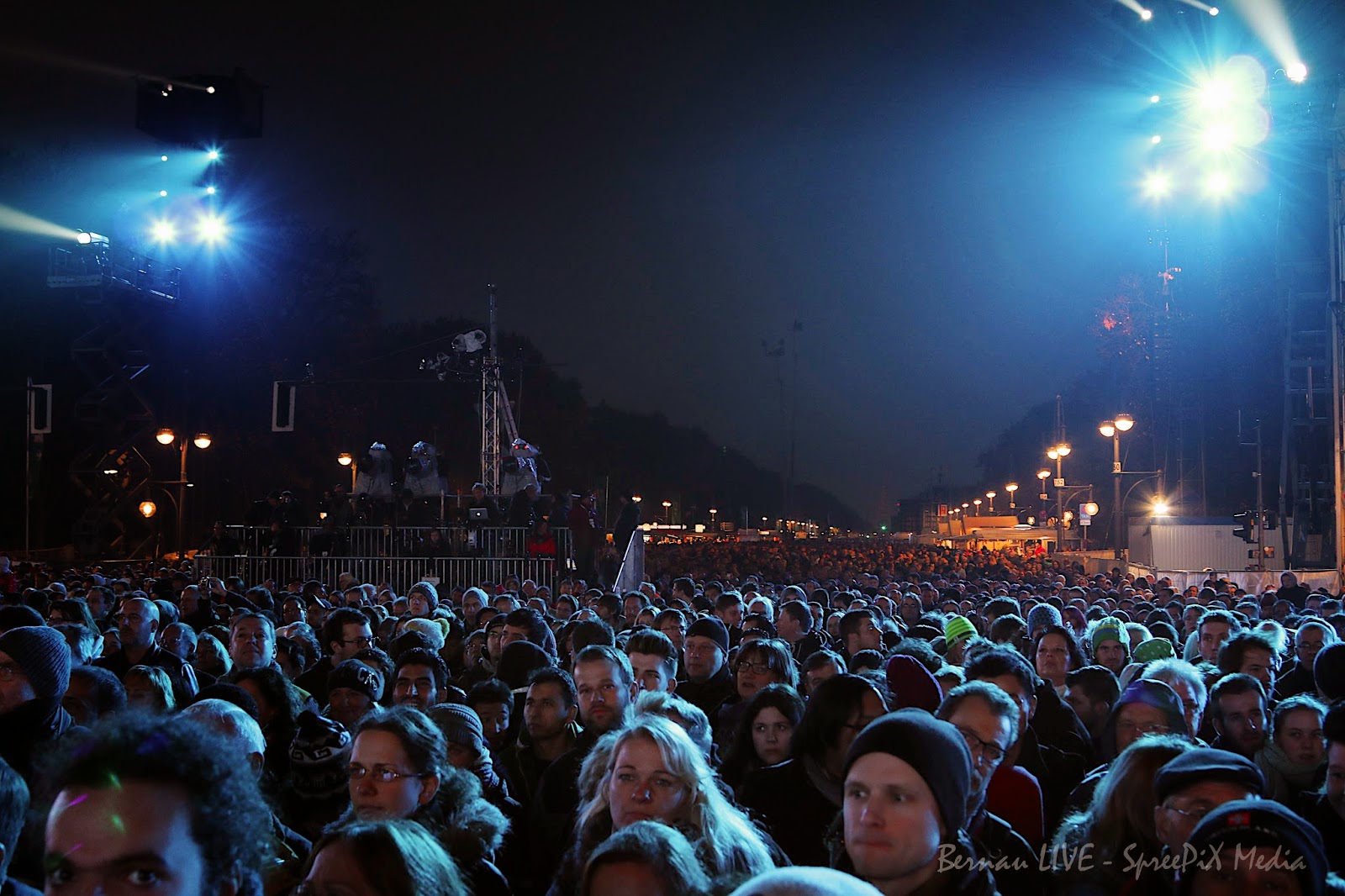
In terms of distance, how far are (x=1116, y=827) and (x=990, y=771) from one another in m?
0.64

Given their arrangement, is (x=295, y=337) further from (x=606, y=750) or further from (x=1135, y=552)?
(x=606, y=750)

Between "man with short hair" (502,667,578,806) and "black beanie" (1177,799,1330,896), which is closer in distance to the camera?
"black beanie" (1177,799,1330,896)

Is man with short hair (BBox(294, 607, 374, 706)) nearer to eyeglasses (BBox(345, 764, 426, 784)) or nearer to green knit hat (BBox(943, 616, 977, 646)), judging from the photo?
green knit hat (BBox(943, 616, 977, 646))

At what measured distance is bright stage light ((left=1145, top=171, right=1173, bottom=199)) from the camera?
145ft

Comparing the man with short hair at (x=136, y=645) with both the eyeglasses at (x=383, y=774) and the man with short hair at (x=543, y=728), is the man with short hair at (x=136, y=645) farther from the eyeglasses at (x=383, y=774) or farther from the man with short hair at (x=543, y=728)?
the eyeglasses at (x=383, y=774)

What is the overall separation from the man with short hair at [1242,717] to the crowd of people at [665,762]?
1 centimetres

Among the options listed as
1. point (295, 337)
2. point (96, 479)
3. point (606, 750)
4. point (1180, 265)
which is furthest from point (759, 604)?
point (1180, 265)

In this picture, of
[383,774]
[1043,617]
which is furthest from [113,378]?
[383,774]

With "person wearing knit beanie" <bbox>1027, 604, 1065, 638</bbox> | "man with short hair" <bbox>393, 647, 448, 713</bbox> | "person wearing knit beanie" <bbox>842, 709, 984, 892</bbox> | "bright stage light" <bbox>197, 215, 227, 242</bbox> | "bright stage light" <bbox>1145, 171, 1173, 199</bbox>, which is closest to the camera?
"person wearing knit beanie" <bbox>842, 709, 984, 892</bbox>

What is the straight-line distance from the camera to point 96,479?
35469 mm

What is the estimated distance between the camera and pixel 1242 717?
6.19 m

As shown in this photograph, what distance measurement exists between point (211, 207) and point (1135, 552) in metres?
35.1

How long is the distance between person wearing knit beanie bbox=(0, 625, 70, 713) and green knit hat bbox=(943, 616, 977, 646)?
655 cm

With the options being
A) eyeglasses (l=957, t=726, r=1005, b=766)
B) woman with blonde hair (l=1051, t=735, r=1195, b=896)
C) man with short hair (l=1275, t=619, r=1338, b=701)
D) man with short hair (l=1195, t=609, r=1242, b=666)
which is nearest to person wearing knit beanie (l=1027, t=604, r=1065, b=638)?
man with short hair (l=1195, t=609, r=1242, b=666)
